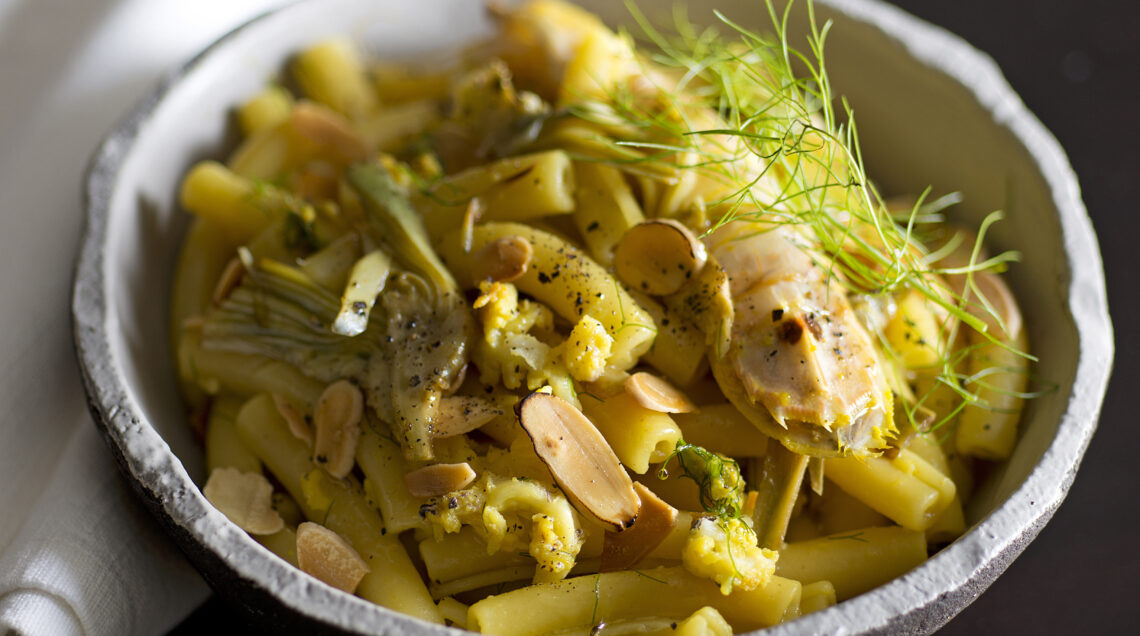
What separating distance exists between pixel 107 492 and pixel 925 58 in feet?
6.65

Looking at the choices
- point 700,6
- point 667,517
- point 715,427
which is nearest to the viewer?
point 667,517

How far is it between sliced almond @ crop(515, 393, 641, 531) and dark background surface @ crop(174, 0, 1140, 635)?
737mm

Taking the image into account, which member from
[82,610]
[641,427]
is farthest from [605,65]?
[82,610]

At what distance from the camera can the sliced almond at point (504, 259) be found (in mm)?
1729

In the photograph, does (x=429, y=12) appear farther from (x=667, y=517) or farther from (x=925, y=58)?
(x=667, y=517)

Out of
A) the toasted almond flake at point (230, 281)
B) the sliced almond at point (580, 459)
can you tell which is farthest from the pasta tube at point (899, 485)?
the toasted almond flake at point (230, 281)

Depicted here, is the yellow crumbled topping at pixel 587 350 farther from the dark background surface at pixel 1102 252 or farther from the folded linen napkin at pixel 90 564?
the folded linen napkin at pixel 90 564

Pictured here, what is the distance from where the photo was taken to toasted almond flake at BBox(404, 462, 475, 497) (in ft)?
5.17

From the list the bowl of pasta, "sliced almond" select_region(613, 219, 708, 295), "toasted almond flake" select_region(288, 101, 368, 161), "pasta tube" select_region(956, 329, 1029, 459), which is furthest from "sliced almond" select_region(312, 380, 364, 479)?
"pasta tube" select_region(956, 329, 1029, 459)

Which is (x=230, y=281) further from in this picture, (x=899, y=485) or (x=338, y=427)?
(x=899, y=485)

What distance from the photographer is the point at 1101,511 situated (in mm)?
2297

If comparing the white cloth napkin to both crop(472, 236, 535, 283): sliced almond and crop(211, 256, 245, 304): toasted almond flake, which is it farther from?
crop(472, 236, 535, 283): sliced almond

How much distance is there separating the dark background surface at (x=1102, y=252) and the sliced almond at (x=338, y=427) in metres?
0.38

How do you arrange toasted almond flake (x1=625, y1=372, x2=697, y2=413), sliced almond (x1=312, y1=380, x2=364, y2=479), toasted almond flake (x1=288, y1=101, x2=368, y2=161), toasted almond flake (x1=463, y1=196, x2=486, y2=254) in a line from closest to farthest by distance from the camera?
1. toasted almond flake (x1=625, y1=372, x2=697, y2=413)
2. sliced almond (x1=312, y1=380, x2=364, y2=479)
3. toasted almond flake (x1=463, y1=196, x2=486, y2=254)
4. toasted almond flake (x1=288, y1=101, x2=368, y2=161)
